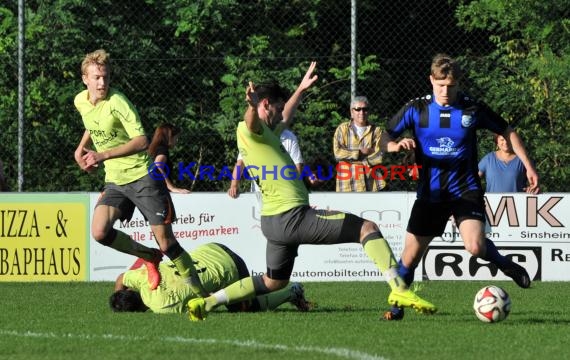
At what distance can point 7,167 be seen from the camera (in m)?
15.4

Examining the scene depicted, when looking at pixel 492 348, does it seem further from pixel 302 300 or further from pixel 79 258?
pixel 79 258

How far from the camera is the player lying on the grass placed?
10102mm

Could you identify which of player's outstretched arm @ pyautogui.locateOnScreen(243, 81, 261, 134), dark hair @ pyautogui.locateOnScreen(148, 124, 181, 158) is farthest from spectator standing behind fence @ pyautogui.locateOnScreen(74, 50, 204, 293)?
dark hair @ pyautogui.locateOnScreen(148, 124, 181, 158)

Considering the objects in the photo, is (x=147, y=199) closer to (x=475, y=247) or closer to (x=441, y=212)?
(x=441, y=212)

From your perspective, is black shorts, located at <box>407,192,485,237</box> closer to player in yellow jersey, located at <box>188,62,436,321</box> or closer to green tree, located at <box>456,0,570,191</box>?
player in yellow jersey, located at <box>188,62,436,321</box>

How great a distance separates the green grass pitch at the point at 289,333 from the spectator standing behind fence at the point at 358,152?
3219 millimetres

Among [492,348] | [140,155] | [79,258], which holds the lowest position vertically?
[79,258]

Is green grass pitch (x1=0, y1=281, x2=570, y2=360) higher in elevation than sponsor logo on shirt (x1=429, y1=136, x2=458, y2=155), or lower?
lower

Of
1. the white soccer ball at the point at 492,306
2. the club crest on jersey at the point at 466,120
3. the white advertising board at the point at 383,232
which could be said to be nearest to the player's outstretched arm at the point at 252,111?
the club crest on jersey at the point at 466,120

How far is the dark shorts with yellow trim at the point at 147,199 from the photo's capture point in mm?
10195

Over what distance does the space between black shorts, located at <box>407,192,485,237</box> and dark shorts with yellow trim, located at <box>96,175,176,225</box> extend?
81.9 inches

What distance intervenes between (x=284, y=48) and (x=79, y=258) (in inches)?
200

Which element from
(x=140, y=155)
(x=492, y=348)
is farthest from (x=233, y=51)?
(x=492, y=348)

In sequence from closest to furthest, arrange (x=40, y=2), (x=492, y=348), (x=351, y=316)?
1. (x=492, y=348)
2. (x=351, y=316)
3. (x=40, y=2)
